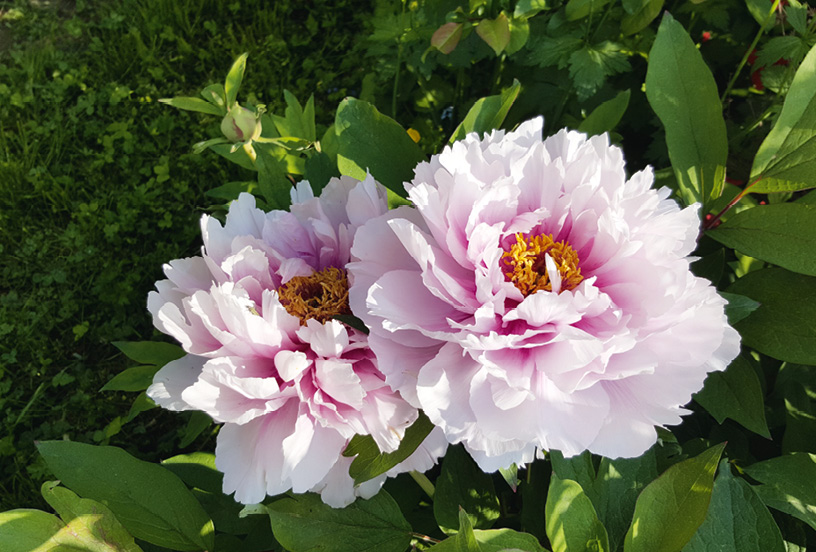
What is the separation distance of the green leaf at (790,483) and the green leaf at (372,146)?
1.81 ft

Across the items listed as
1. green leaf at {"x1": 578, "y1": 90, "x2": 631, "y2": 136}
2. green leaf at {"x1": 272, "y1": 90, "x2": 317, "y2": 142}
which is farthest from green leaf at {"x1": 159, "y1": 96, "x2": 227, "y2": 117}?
green leaf at {"x1": 578, "y1": 90, "x2": 631, "y2": 136}

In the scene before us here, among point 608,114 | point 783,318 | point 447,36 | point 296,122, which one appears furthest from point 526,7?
point 783,318

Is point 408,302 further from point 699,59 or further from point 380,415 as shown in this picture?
point 699,59

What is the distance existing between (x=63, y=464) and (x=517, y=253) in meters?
0.61

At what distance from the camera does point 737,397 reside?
86 cm

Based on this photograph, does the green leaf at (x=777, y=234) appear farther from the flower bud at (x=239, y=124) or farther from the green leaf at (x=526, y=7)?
the flower bud at (x=239, y=124)

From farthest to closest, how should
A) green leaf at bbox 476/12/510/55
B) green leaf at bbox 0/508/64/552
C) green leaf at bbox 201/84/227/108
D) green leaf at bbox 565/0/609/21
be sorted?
green leaf at bbox 565/0/609/21 → green leaf at bbox 476/12/510/55 → green leaf at bbox 201/84/227/108 → green leaf at bbox 0/508/64/552

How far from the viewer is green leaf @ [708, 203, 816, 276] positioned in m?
0.82

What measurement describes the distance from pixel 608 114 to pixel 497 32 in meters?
0.30

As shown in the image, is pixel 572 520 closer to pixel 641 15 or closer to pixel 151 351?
pixel 151 351

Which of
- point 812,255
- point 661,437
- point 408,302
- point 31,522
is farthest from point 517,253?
point 31,522

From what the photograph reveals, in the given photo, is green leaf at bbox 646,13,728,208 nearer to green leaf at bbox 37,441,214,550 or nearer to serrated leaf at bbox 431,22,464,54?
serrated leaf at bbox 431,22,464,54

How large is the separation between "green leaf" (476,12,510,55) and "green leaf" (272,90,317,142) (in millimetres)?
346

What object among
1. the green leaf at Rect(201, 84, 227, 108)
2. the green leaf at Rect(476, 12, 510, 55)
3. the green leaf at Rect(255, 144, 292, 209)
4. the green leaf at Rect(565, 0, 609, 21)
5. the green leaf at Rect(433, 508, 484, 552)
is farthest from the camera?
the green leaf at Rect(565, 0, 609, 21)
